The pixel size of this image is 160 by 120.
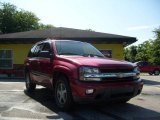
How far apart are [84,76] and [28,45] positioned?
15.0m

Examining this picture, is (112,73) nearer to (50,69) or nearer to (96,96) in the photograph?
(96,96)

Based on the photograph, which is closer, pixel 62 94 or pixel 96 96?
pixel 96 96

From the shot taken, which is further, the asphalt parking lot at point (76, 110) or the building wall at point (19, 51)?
the building wall at point (19, 51)

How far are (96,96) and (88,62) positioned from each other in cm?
82

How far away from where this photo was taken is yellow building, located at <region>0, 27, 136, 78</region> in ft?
64.4

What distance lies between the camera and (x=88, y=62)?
6.50m

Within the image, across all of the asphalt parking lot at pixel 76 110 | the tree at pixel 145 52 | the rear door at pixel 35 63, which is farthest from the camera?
the tree at pixel 145 52

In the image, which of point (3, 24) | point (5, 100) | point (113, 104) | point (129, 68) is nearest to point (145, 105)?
point (113, 104)

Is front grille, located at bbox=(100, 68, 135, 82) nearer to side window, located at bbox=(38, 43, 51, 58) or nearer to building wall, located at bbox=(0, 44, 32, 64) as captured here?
side window, located at bbox=(38, 43, 51, 58)

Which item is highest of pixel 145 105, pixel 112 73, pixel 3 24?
pixel 3 24

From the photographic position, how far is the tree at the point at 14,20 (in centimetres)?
5756

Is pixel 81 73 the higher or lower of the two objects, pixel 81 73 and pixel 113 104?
the higher

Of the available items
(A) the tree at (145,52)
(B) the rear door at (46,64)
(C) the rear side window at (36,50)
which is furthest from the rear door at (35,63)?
(A) the tree at (145,52)

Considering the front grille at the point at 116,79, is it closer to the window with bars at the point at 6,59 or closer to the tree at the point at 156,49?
the window with bars at the point at 6,59
